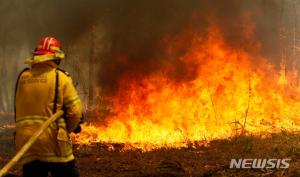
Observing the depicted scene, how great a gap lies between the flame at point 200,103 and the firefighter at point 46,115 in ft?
19.0

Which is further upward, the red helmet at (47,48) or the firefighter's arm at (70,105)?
the red helmet at (47,48)

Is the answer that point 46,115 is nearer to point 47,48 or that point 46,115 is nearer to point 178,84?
point 47,48

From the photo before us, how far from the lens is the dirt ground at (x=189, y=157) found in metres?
6.53

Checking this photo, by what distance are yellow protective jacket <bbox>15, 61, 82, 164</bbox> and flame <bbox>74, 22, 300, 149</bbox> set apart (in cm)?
582

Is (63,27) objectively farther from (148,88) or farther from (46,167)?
(46,167)

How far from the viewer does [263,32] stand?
15.4 metres

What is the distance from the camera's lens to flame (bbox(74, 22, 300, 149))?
10578 mm

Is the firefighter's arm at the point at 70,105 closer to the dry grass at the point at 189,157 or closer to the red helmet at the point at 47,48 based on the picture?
the red helmet at the point at 47,48

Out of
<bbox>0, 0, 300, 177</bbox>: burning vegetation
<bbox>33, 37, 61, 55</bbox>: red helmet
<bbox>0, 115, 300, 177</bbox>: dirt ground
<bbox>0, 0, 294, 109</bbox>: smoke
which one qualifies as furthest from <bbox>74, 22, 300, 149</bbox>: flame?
<bbox>33, 37, 61, 55</bbox>: red helmet

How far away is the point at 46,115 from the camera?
162 inches

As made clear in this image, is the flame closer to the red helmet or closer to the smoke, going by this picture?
the smoke

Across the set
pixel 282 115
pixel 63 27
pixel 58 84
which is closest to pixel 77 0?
pixel 63 27

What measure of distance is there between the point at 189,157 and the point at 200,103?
12.0 ft

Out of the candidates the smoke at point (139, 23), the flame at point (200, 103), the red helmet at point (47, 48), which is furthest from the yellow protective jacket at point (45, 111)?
the smoke at point (139, 23)
